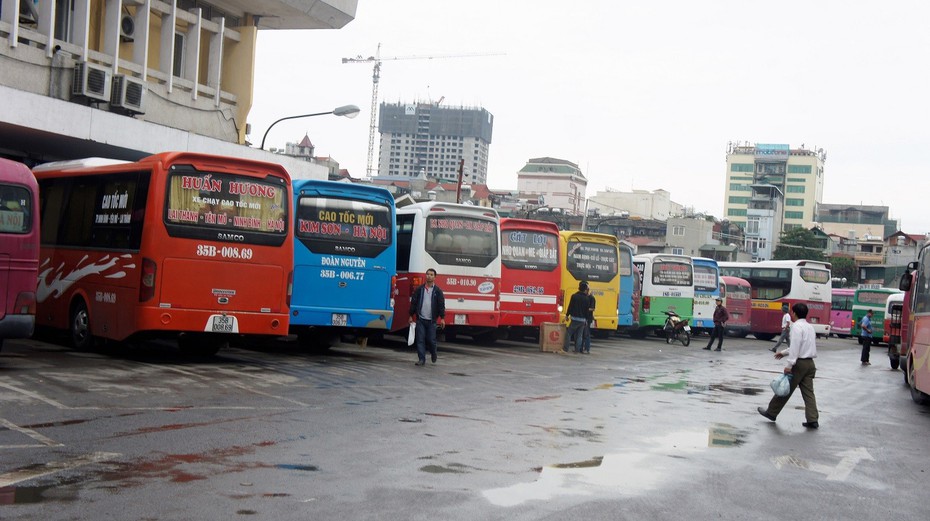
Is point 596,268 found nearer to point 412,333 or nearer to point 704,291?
point 412,333

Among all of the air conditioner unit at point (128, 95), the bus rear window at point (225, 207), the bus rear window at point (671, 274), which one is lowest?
the bus rear window at point (671, 274)

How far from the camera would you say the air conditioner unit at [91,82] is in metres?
22.0

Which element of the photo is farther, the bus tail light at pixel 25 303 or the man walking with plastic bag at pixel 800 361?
the bus tail light at pixel 25 303

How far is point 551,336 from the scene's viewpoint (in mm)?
26219

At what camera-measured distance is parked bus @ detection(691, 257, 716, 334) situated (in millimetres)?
41844

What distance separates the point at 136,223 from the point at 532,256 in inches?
508

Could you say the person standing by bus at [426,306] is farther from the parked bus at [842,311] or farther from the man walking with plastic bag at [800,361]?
the parked bus at [842,311]

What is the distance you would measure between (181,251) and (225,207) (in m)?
0.98

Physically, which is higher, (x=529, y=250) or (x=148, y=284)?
(x=529, y=250)

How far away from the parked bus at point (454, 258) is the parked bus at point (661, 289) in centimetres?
1520

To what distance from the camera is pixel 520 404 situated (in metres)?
13.5

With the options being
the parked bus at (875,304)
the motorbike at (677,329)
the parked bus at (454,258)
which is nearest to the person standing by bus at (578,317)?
the parked bus at (454,258)

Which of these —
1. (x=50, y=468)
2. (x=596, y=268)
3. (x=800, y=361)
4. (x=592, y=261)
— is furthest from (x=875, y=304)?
(x=50, y=468)

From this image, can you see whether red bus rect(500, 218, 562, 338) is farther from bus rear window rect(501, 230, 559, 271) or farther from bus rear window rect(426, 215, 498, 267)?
bus rear window rect(426, 215, 498, 267)
